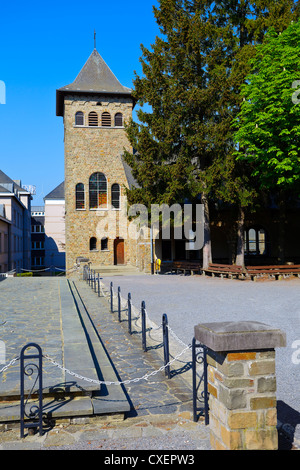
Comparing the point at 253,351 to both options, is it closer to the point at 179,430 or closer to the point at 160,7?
the point at 179,430

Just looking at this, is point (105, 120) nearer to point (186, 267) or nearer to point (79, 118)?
point (79, 118)

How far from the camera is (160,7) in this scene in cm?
2402

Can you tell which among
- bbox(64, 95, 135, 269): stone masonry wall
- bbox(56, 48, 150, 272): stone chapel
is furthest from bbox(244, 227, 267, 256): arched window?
bbox(64, 95, 135, 269): stone masonry wall

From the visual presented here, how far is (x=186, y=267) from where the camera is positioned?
26.1 metres

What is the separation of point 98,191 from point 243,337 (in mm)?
32183

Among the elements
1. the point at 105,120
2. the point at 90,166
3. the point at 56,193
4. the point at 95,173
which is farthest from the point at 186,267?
the point at 56,193

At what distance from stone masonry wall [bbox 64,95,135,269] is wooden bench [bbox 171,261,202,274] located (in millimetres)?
7581

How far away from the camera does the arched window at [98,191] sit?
114 ft

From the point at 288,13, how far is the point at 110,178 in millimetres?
18520

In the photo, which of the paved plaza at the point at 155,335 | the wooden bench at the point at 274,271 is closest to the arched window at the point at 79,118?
the wooden bench at the point at 274,271

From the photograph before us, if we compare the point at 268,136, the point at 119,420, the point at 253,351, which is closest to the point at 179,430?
the point at 119,420

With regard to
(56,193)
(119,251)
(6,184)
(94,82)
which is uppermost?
(94,82)

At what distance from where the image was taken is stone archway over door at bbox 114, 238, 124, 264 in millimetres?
35500
